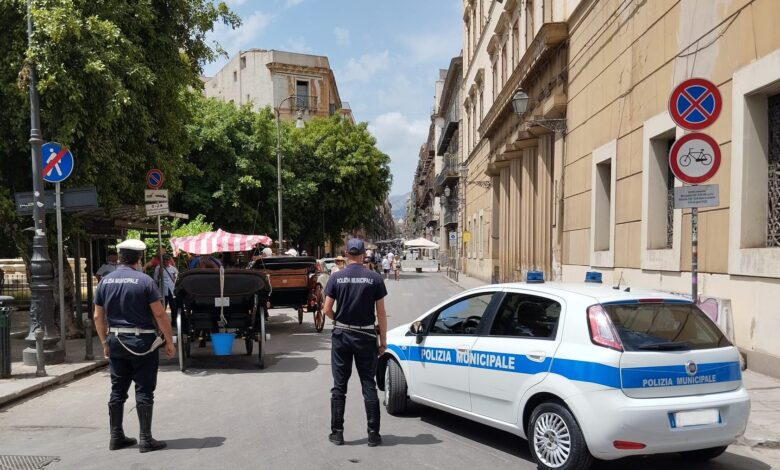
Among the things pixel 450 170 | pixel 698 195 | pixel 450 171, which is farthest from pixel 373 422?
pixel 450 170

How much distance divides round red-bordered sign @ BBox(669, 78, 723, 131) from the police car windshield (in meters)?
3.00

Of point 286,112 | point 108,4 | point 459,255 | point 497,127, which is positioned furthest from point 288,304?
point 286,112

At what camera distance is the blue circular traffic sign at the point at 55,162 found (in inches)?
372

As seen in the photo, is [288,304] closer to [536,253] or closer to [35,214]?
[35,214]

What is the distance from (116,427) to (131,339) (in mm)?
835

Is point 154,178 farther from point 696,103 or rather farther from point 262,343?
point 696,103

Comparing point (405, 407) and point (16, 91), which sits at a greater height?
point (16, 91)

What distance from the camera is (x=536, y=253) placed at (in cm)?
2289

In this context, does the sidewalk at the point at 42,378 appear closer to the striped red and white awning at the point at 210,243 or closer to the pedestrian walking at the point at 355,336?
the striped red and white awning at the point at 210,243

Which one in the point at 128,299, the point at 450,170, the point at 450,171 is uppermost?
the point at 450,170

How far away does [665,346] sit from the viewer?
471 cm

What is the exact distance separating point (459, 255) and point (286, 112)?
20.6 m

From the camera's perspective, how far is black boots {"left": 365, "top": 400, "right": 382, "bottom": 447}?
5668 mm

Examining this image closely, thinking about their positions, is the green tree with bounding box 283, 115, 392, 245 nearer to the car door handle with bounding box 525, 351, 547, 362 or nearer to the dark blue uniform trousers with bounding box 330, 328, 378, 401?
the dark blue uniform trousers with bounding box 330, 328, 378, 401
